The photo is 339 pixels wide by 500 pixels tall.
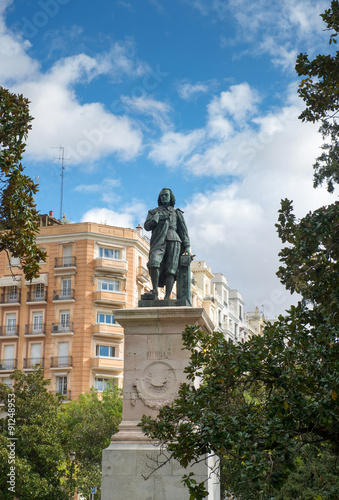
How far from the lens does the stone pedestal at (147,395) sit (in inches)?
445

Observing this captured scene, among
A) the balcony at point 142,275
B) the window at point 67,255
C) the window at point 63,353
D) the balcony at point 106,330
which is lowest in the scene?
the window at point 63,353

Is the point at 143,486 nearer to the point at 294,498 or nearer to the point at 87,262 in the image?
the point at 294,498

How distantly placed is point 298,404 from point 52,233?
48400 mm

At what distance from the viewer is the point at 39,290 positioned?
5372cm

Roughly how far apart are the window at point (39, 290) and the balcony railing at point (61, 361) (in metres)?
5.23

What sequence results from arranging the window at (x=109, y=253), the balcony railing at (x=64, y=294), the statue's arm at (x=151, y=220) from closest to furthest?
the statue's arm at (x=151, y=220) → the balcony railing at (x=64, y=294) → the window at (x=109, y=253)

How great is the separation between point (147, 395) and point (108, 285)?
137 ft

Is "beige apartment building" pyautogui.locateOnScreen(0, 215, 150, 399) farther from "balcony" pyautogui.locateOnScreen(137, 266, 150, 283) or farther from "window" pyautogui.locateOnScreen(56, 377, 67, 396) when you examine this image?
"balcony" pyautogui.locateOnScreen(137, 266, 150, 283)

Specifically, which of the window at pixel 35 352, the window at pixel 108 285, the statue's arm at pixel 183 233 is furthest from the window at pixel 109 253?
the statue's arm at pixel 183 233

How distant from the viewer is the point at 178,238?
44.9ft

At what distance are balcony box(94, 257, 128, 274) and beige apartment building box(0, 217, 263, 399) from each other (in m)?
0.08

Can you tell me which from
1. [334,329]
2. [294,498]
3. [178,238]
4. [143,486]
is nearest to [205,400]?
[334,329]

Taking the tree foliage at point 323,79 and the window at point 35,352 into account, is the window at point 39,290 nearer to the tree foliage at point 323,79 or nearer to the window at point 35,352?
the window at point 35,352

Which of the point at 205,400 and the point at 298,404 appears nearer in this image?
the point at 298,404
